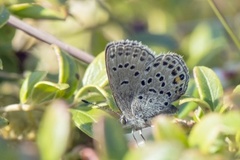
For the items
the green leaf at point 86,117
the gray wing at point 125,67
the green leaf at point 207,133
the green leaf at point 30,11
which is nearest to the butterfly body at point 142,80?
the gray wing at point 125,67

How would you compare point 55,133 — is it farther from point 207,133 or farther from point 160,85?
point 160,85

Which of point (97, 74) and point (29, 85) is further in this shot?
point (97, 74)

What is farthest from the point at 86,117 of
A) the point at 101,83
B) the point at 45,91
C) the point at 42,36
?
the point at 42,36

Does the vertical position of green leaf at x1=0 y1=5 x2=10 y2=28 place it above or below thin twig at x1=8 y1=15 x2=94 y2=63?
above

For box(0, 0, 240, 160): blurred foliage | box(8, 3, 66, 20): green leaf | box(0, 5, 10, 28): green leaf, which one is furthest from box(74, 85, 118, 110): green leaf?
box(8, 3, 66, 20): green leaf

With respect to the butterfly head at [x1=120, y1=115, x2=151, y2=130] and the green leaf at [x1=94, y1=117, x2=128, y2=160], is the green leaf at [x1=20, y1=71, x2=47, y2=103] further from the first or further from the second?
the green leaf at [x1=94, y1=117, x2=128, y2=160]

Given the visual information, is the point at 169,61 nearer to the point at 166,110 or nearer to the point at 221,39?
the point at 166,110

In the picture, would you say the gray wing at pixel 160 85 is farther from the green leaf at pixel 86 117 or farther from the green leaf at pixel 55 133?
the green leaf at pixel 55 133
